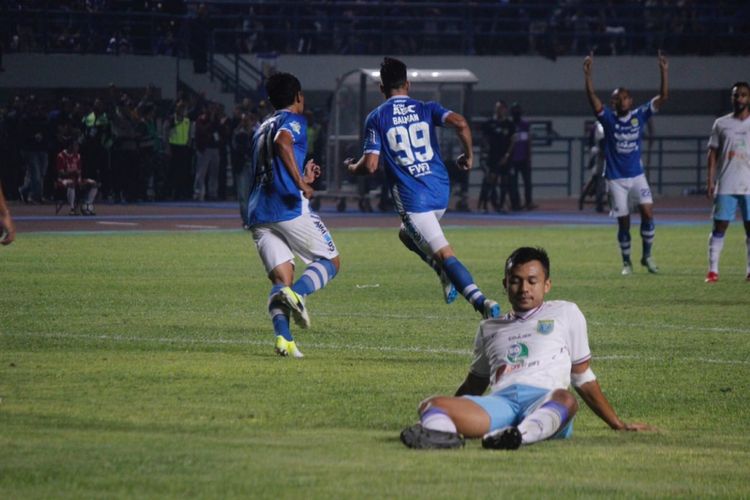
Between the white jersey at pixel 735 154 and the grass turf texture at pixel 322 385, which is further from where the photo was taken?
the white jersey at pixel 735 154

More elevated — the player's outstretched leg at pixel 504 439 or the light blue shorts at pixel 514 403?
the light blue shorts at pixel 514 403

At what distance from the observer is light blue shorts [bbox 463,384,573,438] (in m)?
8.33

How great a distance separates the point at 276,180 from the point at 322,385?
8.21ft

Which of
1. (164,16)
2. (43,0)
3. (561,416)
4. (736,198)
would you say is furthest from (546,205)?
(561,416)

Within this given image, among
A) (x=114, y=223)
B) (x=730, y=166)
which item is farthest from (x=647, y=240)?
(x=114, y=223)

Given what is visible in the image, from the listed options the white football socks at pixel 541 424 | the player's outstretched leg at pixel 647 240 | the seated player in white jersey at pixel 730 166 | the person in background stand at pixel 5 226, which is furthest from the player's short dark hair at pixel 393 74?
the player's outstretched leg at pixel 647 240

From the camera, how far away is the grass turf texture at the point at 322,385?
7.19 metres

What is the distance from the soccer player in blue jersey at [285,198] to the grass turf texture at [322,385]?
61cm

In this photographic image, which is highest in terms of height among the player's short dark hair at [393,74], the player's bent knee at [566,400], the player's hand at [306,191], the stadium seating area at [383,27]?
the stadium seating area at [383,27]

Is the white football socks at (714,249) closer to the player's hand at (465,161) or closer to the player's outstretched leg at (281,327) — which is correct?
the player's hand at (465,161)

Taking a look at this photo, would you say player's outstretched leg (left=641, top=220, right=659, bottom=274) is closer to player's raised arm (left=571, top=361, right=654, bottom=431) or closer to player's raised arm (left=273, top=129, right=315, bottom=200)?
player's raised arm (left=273, top=129, right=315, bottom=200)

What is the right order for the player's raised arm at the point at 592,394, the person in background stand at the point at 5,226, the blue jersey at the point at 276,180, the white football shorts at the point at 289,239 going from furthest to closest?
Result: the white football shorts at the point at 289,239, the blue jersey at the point at 276,180, the person in background stand at the point at 5,226, the player's raised arm at the point at 592,394

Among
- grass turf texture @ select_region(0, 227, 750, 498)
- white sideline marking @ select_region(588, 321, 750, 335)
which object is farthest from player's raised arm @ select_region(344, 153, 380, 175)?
white sideline marking @ select_region(588, 321, 750, 335)

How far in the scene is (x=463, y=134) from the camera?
13188mm
